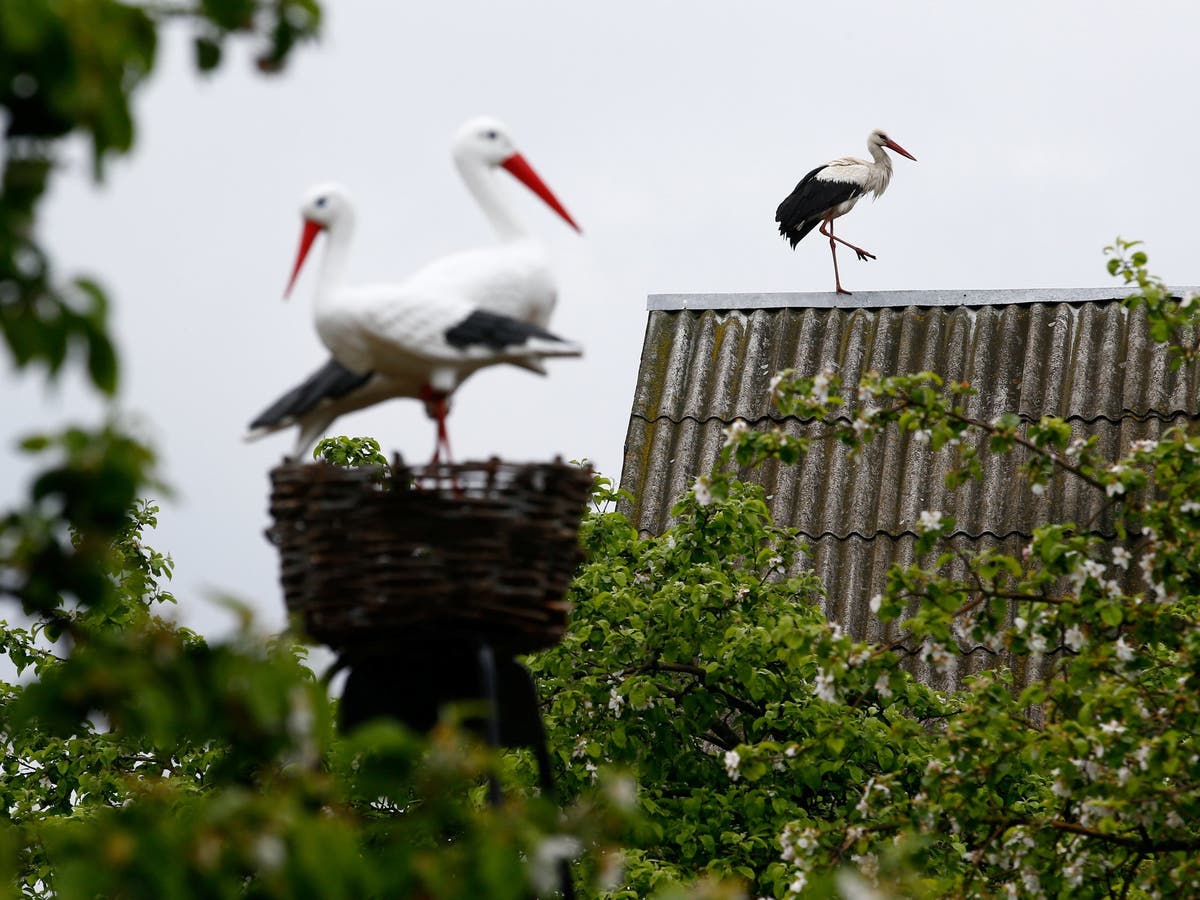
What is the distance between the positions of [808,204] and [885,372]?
200 cm

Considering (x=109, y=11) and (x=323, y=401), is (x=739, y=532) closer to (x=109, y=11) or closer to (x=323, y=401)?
(x=323, y=401)

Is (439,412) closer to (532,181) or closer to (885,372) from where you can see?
(532,181)

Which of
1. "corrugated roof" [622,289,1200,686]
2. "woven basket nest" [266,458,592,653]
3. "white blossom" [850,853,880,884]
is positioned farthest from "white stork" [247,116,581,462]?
"corrugated roof" [622,289,1200,686]

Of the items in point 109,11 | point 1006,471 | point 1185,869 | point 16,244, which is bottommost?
point 1185,869

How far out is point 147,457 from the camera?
178cm

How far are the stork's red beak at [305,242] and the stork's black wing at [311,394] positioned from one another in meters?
0.19

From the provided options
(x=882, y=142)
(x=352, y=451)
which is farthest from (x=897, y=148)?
(x=352, y=451)

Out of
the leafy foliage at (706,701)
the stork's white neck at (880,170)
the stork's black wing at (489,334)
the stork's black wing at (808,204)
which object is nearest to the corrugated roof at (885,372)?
the stork's black wing at (808,204)

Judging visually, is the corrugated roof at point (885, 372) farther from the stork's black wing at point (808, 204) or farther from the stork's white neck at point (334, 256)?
the stork's white neck at point (334, 256)

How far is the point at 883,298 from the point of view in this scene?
888 centimetres

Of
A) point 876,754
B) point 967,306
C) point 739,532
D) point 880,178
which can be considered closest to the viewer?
point 876,754

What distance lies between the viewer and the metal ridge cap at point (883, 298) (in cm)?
871

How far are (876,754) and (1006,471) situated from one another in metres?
2.78

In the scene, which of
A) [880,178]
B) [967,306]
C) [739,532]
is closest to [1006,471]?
[967,306]
